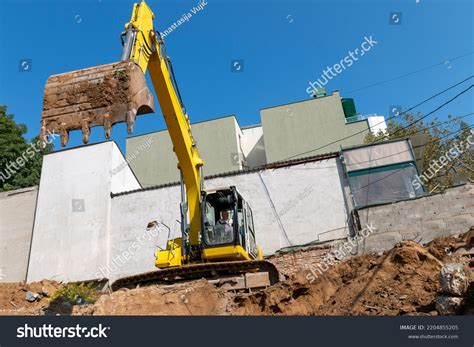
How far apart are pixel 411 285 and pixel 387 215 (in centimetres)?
706

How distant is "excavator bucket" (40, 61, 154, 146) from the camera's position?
6.75 meters

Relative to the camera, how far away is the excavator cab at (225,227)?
983 cm

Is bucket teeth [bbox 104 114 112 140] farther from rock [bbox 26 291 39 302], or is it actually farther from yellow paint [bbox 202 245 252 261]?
rock [bbox 26 291 39 302]

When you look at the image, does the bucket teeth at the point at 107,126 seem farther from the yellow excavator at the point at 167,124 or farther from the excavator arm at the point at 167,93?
the excavator arm at the point at 167,93

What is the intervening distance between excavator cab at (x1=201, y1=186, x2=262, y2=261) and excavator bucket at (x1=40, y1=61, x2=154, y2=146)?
372cm

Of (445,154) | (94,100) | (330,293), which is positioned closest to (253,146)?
(445,154)

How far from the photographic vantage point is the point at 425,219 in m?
13.5

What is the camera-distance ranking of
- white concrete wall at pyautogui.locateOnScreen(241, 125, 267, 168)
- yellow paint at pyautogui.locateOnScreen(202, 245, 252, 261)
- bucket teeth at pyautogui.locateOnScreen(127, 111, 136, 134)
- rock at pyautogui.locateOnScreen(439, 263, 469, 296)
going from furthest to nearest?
white concrete wall at pyautogui.locateOnScreen(241, 125, 267, 168) → yellow paint at pyautogui.locateOnScreen(202, 245, 252, 261) → bucket teeth at pyautogui.locateOnScreen(127, 111, 136, 134) → rock at pyautogui.locateOnScreen(439, 263, 469, 296)

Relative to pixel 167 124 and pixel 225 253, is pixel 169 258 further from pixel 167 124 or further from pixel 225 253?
pixel 167 124

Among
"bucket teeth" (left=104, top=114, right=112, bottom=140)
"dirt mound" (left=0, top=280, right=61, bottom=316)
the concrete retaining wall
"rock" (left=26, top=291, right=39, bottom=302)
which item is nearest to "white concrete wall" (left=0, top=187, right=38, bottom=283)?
"dirt mound" (left=0, top=280, right=61, bottom=316)

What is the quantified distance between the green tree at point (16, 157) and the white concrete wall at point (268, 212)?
1237 cm

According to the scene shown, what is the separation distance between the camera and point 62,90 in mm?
7219
